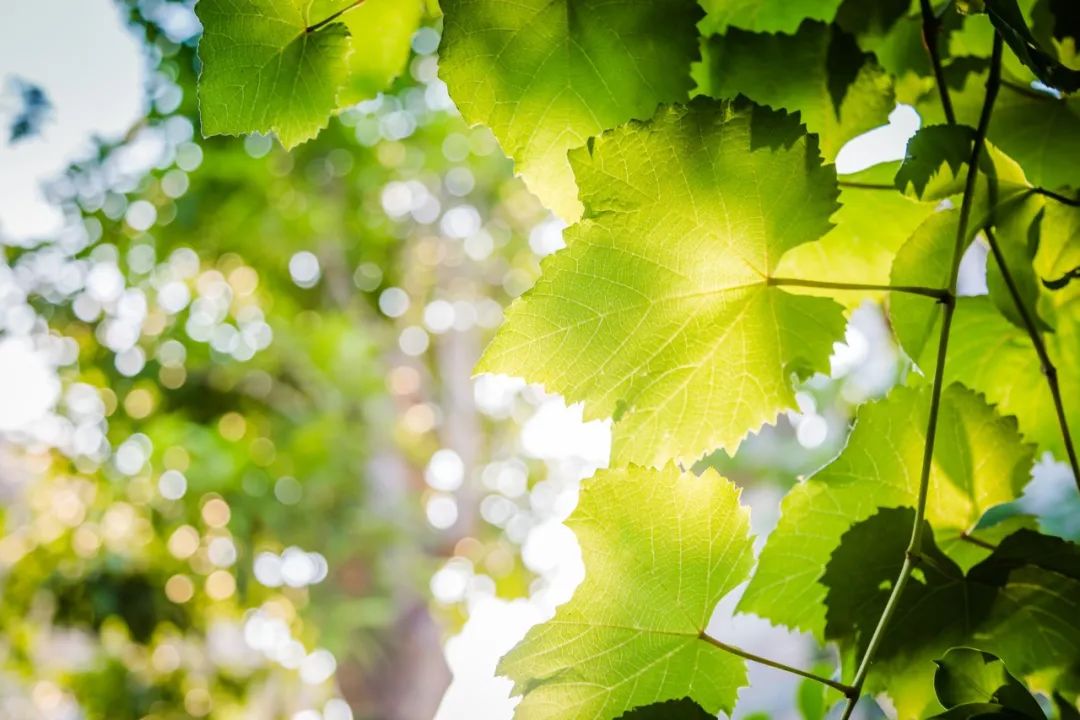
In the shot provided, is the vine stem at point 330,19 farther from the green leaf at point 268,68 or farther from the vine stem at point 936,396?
the vine stem at point 936,396

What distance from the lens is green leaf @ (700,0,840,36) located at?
319mm

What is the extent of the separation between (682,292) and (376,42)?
0.15 meters

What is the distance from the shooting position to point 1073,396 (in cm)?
Answer: 34

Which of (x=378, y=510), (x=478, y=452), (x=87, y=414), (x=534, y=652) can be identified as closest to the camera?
(x=534, y=652)

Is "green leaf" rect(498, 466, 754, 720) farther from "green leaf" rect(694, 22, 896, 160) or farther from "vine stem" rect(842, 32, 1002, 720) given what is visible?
"green leaf" rect(694, 22, 896, 160)

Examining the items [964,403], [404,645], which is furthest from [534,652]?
[404,645]

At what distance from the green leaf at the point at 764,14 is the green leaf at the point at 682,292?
0.28ft

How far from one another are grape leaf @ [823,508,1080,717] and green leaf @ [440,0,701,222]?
5.9 inches

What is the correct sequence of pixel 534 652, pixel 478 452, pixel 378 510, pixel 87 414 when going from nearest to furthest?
pixel 534 652 < pixel 87 414 < pixel 378 510 < pixel 478 452

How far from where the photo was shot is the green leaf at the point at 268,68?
269 mm

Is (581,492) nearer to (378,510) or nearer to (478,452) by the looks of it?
(378,510)

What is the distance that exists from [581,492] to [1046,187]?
0.22 metres

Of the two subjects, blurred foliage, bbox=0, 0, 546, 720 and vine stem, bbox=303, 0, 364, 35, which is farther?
blurred foliage, bbox=0, 0, 546, 720

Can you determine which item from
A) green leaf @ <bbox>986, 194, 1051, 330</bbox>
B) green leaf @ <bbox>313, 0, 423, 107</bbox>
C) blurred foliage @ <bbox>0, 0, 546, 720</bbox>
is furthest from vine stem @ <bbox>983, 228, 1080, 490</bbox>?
blurred foliage @ <bbox>0, 0, 546, 720</bbox>
